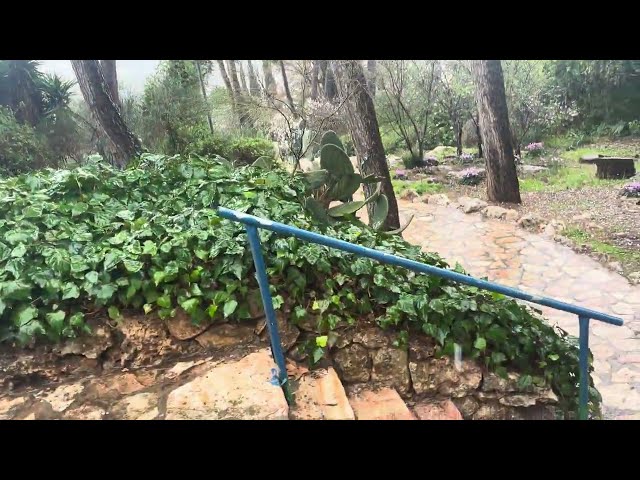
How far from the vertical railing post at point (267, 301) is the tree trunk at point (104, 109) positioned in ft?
8.71

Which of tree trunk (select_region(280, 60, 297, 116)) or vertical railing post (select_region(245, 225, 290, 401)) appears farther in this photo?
tree trunk (select_region(280, 60, 297, 116))

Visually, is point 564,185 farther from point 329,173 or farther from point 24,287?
point 24,287

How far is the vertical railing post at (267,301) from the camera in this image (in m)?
1.21

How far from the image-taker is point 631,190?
4727 mm

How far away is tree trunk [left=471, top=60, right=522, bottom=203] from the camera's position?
561 centimetres

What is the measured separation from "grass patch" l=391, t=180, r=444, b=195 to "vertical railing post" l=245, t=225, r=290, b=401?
5.05 m

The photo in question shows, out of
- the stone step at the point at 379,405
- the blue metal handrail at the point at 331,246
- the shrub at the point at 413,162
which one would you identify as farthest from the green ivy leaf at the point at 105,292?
the shrub at the point at 413,162

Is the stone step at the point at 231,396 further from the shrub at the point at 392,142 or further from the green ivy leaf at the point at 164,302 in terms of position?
the shrub at the point at 392,142

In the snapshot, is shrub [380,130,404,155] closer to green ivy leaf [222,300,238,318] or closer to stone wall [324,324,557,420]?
stone wall [324,324,557,420]

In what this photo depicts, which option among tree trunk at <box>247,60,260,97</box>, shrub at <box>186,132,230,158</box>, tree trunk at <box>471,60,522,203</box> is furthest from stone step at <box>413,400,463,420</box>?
tree trunk at <box>471,60,522,203</box>

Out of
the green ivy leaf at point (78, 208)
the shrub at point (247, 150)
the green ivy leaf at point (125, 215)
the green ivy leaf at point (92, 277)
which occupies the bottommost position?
the green ivy leaf at point (92, 277)
